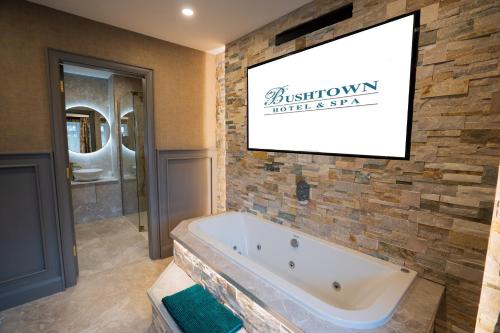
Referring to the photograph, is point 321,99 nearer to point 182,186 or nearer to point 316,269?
point 316,269

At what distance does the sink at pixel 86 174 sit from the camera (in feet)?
12.4

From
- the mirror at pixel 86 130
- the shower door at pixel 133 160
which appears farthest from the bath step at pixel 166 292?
the mirror at pixel 86 130

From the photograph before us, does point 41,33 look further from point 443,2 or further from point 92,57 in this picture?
point 443,2

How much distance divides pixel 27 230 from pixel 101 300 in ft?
2.86

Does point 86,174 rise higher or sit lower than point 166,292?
higher

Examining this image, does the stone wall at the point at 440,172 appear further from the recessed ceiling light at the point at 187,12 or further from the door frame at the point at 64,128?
the door frame at the point at 64,128

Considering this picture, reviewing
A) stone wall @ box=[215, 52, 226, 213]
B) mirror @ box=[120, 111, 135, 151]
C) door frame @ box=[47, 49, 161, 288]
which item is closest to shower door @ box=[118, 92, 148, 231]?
mirror @ box=[120, 111, 135, 151]

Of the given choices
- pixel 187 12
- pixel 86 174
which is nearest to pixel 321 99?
pixel 187 12

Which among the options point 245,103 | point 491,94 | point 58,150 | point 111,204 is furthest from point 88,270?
point 491,94

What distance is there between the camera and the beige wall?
1872 millimetres

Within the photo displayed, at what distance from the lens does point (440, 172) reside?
1.36m

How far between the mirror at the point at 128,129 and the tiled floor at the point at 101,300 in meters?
1.55

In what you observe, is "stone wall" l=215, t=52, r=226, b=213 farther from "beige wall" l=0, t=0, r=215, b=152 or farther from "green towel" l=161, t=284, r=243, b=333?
"green towel" l=161, t=284, r=243, b=333

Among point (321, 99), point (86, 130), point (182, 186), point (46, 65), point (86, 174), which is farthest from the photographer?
point (86, 130)
